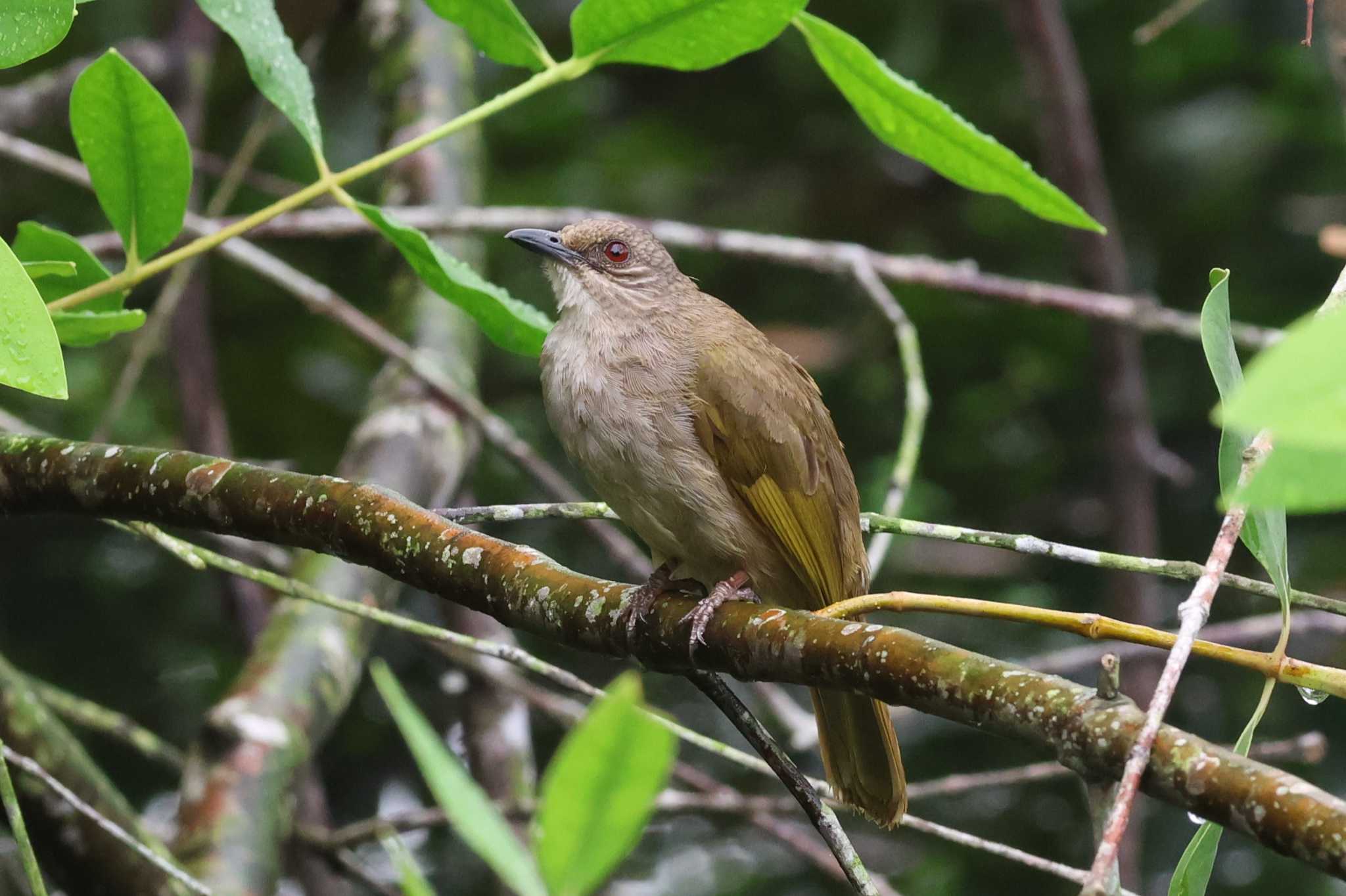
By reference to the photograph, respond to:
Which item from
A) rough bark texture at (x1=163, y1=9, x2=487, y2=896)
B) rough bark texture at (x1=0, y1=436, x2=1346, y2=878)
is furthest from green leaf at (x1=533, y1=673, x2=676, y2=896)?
rough bark texture at (x1=163, y1=9, x2=487, y2=896)

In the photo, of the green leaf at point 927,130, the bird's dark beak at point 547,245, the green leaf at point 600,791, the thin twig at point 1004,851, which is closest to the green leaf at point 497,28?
the green leaf at point 927,130

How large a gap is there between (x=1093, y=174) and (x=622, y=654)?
11.4 ft

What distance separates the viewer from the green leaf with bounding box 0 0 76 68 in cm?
176

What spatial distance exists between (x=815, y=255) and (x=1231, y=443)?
2.74 metres

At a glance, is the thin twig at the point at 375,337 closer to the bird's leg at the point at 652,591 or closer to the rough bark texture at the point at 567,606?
the bird's leg at the point at 652,591

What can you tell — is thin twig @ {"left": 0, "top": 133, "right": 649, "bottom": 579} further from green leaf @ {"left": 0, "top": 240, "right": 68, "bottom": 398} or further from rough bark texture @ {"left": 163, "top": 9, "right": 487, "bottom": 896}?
green leaf @ {"left": 0, "top": 240, "right": 68, "bottom": 398}

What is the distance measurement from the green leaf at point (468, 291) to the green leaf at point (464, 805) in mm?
1495

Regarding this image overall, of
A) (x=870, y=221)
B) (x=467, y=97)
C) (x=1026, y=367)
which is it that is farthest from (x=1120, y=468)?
(x=467, y=97)

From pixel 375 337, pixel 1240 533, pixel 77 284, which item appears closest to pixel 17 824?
pixel 77 284

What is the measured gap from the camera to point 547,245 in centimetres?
395

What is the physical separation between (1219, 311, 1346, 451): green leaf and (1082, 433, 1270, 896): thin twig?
385 millimetres

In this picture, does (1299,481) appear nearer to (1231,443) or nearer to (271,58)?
(1231,443)

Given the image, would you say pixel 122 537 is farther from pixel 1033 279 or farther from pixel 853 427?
pixel 1033 279

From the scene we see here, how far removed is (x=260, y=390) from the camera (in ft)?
18.8
